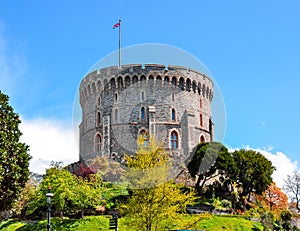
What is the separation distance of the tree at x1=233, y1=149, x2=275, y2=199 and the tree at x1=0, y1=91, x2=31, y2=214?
23355mm

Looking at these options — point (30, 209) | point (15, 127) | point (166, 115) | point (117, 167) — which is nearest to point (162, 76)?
point (166, 115)

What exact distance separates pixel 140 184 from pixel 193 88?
29538 millimetres

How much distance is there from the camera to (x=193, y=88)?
46.9 m

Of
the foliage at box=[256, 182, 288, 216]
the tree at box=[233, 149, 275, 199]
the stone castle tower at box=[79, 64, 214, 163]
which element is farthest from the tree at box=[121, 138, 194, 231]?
the foliage at box=[256, 182, 288, 216]

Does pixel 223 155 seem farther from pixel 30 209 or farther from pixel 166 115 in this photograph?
pixel 30 209

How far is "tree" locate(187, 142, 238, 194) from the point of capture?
3809 cm

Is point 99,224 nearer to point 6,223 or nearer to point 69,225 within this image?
point 69,225

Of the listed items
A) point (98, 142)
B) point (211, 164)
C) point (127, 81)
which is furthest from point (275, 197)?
point (127, 81)

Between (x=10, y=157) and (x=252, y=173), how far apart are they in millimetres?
24940

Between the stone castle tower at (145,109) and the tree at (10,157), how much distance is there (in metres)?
24.0

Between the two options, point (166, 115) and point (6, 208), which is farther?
point (166, 115)

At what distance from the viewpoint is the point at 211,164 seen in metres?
39.5

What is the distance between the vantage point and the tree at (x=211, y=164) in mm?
38094

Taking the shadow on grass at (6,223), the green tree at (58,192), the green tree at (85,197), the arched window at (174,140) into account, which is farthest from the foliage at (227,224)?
the arched window at (174,140)
